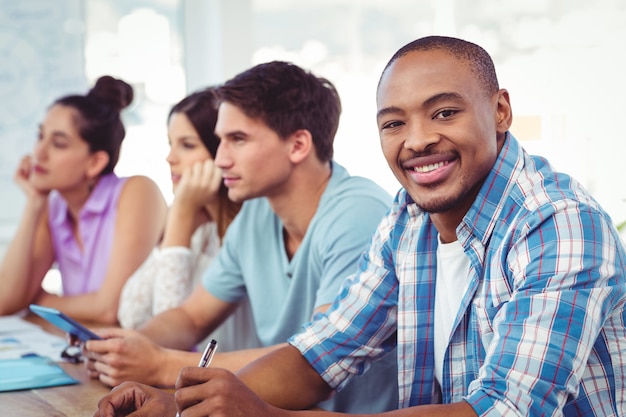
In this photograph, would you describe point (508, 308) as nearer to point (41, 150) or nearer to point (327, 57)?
point (41, 150)

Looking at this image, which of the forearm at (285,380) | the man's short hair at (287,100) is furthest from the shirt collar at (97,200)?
the forearm at (285,380)

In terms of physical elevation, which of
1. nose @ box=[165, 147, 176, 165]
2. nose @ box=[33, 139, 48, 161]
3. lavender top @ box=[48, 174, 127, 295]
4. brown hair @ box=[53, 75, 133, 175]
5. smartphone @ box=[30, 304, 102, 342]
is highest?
brown hair @ box=[53, 75, 133, 175]

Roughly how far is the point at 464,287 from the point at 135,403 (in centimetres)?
51

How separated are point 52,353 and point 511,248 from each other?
1.13 meters

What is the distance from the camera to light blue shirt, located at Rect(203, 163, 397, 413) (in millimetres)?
1730

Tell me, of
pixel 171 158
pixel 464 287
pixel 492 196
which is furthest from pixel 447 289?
pixel 171 158

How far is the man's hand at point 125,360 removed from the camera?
5.15ft

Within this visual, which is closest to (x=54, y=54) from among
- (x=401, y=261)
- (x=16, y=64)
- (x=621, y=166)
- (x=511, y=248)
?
(x=16, y=64)

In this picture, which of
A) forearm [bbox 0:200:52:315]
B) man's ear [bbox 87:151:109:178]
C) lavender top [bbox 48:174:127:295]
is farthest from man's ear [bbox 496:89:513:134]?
forearm [bbox 0:200:52:315]

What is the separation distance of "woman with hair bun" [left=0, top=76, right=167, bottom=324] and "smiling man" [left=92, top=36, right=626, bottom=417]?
1232mm

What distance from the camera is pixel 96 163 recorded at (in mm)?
2701

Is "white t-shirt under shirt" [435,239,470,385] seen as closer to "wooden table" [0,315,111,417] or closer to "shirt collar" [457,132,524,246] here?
"shirt collar" [457,132,524,246]

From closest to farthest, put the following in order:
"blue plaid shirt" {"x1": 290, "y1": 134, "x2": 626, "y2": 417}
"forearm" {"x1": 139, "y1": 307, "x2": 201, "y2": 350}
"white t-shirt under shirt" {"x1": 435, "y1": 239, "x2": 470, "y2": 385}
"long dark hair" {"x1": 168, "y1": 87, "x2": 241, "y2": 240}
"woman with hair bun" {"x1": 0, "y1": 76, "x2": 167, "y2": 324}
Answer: "blue plaid shirt" {"x1": 290, "y1": 134, "x2": 626, "y2": 417}
"white t-shirt under shirt" {"x1": 435, "y1": 239, "x2": 470, "y2": 385}
"forearm" {"x1": 139, "y1": 307, "x2": 201, "y2": 350}
"long dark hair" {"x1": 168, "y1": 87, "x2": 241, "y2": 240}
"woman with hair bun" {"x1": 0, "y1": 76, "x2": 167, "y2": 324}

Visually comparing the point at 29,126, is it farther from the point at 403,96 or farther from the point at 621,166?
the point at 403,96
